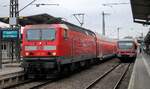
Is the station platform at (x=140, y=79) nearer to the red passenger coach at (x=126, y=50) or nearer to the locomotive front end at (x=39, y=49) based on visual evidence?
the locomotive front end at (x=39, y=49)

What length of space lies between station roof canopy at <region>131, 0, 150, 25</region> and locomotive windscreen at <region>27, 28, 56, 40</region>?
6.96 metres

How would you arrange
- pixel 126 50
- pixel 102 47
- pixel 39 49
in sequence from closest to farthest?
pixel 39 49
pixel 102 47
pixel 126 50

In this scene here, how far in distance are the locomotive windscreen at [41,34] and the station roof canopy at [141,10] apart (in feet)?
22.8

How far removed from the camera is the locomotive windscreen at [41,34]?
2125 centimetres

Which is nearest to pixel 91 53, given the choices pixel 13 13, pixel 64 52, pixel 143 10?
pixel 143 10

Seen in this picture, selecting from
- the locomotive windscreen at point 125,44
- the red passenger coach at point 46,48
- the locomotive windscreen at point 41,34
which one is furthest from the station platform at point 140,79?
the locomotive windscreen at point 125,44

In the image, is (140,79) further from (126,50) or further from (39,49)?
(126,50)

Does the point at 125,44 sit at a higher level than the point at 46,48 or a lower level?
higher

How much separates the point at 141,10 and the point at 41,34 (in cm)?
1123

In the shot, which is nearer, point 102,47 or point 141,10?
point 141,10

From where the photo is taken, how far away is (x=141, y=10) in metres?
30.2

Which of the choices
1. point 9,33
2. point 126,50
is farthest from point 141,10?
point 126,50

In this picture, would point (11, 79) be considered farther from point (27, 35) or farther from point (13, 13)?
point (13, 13)

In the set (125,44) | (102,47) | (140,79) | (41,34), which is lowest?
(140,79)
